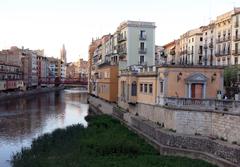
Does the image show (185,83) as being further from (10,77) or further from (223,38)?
(10,77)

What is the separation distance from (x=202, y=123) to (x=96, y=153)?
7657 millimetres

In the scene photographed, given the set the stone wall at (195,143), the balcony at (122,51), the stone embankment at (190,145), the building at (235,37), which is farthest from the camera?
the balcony at (122,51)

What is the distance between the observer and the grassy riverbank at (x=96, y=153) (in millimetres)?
25906

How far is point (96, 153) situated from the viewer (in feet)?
95.9

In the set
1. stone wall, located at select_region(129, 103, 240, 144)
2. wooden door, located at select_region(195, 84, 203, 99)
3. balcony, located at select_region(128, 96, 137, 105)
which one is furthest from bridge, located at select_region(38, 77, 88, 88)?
stone wall, located at select_region(129, 103, 240, 144)

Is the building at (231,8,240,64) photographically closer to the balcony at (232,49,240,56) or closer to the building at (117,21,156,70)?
the balcony at (232,49,240,56)

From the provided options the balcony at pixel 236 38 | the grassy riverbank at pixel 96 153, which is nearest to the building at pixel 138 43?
the balcony at pixel 236 38

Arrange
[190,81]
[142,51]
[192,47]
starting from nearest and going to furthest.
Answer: [190,81] < [142,51] < [192,47]

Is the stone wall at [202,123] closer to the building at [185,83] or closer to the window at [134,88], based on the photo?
the building at [185,83]

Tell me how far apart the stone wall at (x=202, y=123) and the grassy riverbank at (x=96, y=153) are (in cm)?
Result: 246

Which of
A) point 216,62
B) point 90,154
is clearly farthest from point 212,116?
point 216,62

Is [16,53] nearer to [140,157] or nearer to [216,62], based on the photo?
[216,62]

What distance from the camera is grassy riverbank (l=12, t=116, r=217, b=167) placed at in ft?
85.0

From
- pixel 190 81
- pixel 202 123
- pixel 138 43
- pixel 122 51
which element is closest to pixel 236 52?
pixel 138 43
